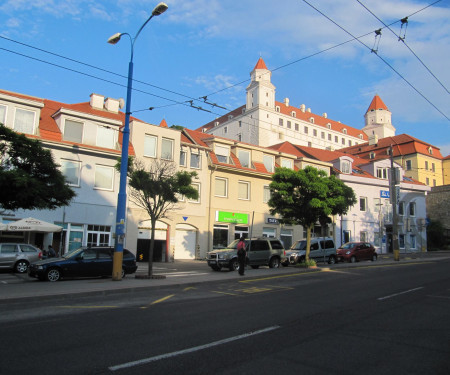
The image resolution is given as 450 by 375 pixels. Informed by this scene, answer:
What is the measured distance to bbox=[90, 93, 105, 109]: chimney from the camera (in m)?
33.2

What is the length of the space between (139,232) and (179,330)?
23.8 m

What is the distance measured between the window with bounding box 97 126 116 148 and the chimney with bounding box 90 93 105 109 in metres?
4.90

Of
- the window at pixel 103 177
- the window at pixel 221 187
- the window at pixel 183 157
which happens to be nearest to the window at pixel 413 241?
the window at pixel 221 187

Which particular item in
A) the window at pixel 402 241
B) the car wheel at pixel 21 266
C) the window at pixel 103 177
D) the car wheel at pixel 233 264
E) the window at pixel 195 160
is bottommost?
the car wheel at pixel 21 266

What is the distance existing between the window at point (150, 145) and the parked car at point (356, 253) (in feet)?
53.9

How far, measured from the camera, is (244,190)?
36500mm

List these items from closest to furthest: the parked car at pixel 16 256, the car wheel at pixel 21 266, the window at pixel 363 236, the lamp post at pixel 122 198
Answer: the lamp post at pixel 122 198, the parked car at pixel 16 256, the car wheel at pixel 21 266, the window at pixel 363 236

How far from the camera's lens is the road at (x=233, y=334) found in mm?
5219

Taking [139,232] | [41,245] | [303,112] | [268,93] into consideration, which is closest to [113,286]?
[41,245]

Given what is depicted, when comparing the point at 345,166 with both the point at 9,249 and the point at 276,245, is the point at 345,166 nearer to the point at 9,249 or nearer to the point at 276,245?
the point at 276,245

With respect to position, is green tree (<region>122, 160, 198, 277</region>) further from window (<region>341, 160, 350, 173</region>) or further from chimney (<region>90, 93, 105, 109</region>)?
window (<region>341, 160, 350, 173</region>)

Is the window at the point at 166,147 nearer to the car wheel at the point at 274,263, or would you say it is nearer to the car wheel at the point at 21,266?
the car wheel at the point at 274,263

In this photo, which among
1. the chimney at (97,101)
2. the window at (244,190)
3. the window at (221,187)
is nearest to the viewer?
the chimney at (97,101)

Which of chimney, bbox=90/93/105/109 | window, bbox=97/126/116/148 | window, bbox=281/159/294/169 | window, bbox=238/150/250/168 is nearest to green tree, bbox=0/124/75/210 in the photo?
window, bbox=97/126/116/148
